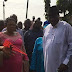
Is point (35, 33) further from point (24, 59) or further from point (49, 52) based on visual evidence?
point (49, 52)

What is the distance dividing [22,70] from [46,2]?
1659 inches

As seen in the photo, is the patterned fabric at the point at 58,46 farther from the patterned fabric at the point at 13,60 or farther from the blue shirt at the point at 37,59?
the blue shirt at the point at 37,59

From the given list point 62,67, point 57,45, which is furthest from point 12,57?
point 62,67

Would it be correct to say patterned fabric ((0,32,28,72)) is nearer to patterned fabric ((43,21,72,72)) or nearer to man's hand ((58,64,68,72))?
patterned fabric ((43,21,72,72))

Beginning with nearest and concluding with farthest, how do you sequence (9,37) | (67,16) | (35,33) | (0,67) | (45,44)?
(45,44), (0,67), (9,37), (35,33), (67,16)

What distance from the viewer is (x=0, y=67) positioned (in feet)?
15.6

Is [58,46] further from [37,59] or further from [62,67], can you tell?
[37,59]

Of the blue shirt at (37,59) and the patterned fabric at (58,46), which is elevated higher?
the patterned fabric at (58,46)

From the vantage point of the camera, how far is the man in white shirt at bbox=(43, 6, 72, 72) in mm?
4078

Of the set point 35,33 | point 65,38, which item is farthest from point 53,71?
point 35,33

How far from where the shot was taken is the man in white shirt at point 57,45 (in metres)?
4.08

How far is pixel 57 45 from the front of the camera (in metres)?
4.12

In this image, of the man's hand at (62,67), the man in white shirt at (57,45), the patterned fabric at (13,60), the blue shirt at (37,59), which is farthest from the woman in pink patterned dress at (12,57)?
the man's hand at (62,67)

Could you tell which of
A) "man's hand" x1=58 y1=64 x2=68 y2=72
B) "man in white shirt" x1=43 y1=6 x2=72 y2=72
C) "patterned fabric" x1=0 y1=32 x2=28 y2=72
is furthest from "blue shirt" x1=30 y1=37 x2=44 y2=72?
"man's hand" x1=58 y1=64 x2=68 y2=72
